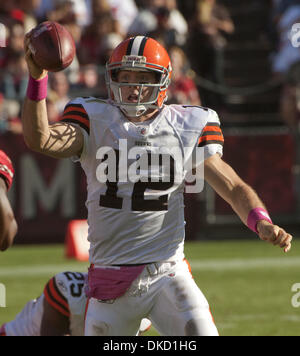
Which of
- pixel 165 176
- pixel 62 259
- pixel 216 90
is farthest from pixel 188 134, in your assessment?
pixel 216 90

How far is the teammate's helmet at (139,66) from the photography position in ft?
15.3

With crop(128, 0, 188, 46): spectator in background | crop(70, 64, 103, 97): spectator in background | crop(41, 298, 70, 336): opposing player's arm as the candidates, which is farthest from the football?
crop(128, 0, 188, 46): spectator in background

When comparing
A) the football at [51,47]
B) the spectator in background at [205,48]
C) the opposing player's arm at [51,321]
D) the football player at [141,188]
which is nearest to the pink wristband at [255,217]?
the football player at [141,188]

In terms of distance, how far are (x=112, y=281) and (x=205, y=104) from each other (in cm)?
928

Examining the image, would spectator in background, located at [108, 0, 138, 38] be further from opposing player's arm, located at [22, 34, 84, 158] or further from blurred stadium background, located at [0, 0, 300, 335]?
opposing player's arm, located at [22, 34, 84, 158]

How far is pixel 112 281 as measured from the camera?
4.51 metres

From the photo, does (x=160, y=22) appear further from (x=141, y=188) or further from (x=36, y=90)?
(x=36, y=90)

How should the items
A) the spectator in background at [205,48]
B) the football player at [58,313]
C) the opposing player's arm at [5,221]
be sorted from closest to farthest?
the opposing player's arm at [5,221], the football player at [58,313], the spectator in background at [205,48]

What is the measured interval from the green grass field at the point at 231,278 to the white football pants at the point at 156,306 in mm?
1858

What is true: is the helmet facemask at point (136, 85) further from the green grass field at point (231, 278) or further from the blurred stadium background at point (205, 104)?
the blurred stadium background at point (205, 104)

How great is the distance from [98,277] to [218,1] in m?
11.9

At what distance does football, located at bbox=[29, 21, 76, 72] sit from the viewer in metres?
4.19

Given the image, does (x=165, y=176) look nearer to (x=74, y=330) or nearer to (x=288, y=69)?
(x=74, y=330)

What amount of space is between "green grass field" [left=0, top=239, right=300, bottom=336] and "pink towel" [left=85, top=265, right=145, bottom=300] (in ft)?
6.28
